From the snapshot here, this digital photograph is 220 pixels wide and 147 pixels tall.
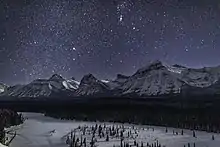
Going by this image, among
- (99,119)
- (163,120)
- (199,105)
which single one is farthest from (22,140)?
(199,105)

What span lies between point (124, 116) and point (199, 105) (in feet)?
136

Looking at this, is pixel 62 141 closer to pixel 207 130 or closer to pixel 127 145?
pixel 127 145

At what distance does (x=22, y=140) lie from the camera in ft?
241

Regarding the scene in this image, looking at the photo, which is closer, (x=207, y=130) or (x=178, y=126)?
(x=207, y=130)

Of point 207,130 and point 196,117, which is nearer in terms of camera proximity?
point 207,130

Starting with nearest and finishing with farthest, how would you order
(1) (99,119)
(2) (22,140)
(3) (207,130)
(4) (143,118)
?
(2) (22,140), (3) (207,130), (4) (143,118), (1) (99,119)

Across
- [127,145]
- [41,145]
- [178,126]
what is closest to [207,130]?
[178,126]

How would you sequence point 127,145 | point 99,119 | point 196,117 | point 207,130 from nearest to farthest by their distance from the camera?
point 127,145 → point 207,130 → point 196,117 → point 99,119

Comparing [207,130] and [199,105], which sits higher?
[199,105]

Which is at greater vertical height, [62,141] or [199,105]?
[199,105]

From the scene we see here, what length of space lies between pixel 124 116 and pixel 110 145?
94.2 metres

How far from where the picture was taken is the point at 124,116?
161000 millimetres

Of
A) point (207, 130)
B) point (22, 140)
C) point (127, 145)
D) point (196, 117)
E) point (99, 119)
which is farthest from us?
point (99, 119)

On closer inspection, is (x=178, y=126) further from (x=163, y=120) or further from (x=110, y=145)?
(x=110, y=145)
